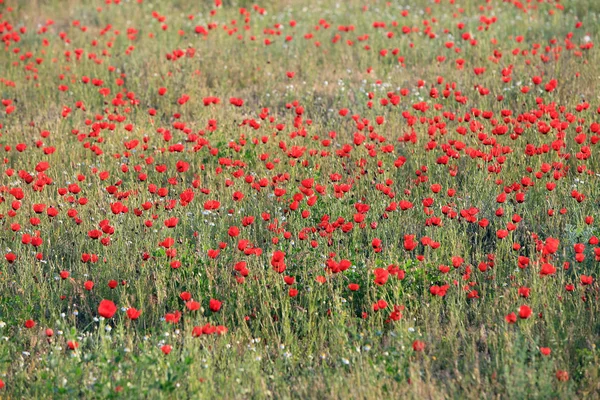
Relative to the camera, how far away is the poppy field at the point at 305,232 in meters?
3.98

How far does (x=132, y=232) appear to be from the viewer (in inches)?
220

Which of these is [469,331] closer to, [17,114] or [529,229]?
[529,229]

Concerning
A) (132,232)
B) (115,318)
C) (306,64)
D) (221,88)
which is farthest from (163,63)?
(115,318)

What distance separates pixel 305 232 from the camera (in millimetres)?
5102

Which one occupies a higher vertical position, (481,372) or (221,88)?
(221,88)

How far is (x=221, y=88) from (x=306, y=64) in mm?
1335

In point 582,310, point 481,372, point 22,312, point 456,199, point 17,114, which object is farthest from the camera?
point 17,114

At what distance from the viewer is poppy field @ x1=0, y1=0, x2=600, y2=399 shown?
3979mm

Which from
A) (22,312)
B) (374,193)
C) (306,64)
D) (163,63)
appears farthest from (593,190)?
(163,63)

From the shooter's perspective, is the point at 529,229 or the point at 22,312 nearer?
the point at 22,312

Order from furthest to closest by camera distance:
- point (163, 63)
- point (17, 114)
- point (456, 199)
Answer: point (163, 63) → point (17, 114) → point (456, 199)

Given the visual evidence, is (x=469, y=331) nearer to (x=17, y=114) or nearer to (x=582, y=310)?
(x=582, y=310)

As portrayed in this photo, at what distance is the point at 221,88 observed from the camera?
28.8 feet

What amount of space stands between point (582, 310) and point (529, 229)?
127 centimetres
